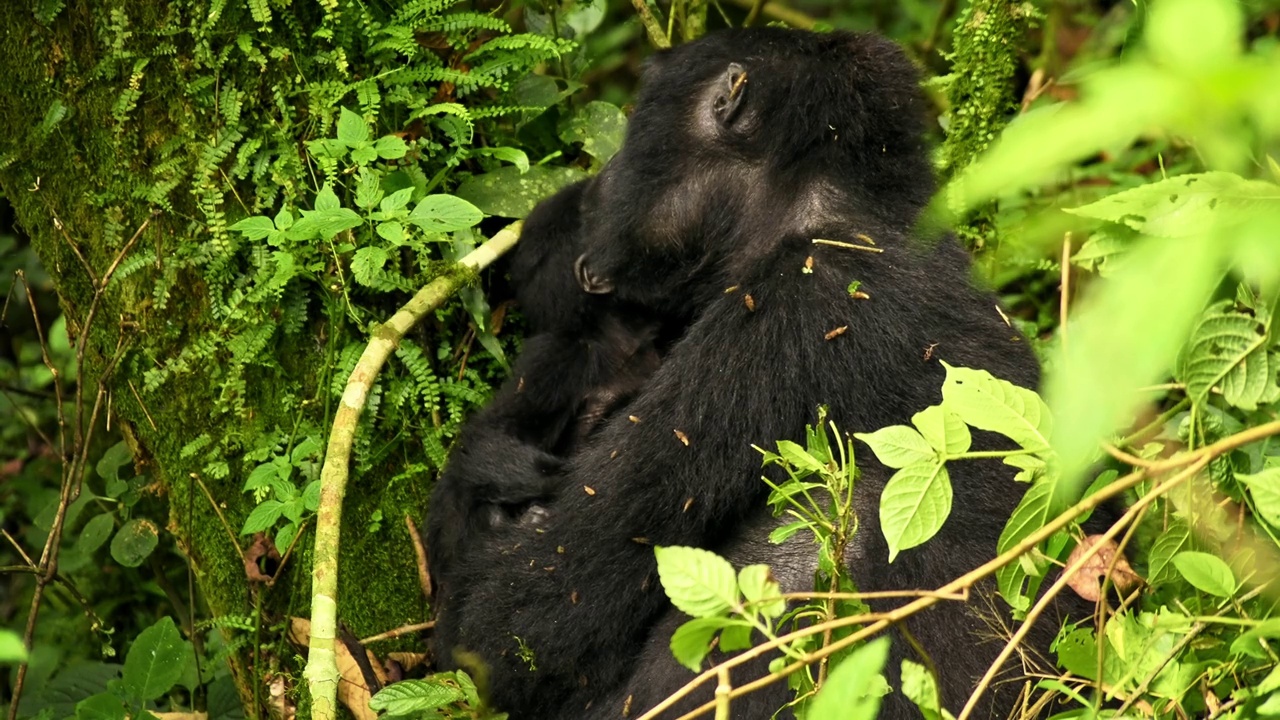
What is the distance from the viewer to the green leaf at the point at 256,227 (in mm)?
3109

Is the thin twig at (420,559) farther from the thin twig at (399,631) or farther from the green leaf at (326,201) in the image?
the green leaf at (326,201)

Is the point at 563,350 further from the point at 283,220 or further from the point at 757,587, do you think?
the point at 757,587

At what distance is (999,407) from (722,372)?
96 centimetres

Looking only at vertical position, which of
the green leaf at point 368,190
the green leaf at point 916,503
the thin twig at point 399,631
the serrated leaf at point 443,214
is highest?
the green leaf at point 368,190

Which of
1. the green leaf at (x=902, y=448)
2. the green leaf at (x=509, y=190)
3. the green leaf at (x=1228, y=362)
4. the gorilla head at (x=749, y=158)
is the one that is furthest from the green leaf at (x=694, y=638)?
the green leaf at (x=509, y=190)

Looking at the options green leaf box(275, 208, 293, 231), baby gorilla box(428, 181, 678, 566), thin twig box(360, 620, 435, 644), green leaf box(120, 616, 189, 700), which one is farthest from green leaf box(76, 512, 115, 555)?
green leaf box(275, 208, 293, 231)

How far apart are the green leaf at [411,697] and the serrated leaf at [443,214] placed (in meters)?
1.18

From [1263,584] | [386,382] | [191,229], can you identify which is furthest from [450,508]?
[1263,584]

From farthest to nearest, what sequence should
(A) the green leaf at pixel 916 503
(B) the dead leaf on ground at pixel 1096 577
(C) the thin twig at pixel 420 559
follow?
(C) the thin twig at pixel 420 559 → (B) the dead leaf on ground at pixel 1096 577 → (A) the green leaf at pixel 916 503

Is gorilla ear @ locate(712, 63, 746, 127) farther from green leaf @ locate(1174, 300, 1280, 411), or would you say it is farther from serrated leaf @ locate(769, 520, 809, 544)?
green leaf @ locate(1174, 300, 1280, 411)

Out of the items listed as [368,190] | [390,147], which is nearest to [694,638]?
[368,190]

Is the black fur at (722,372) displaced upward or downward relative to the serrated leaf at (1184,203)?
downward

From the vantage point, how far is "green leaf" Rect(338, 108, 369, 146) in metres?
3.17

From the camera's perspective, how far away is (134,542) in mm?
3801
